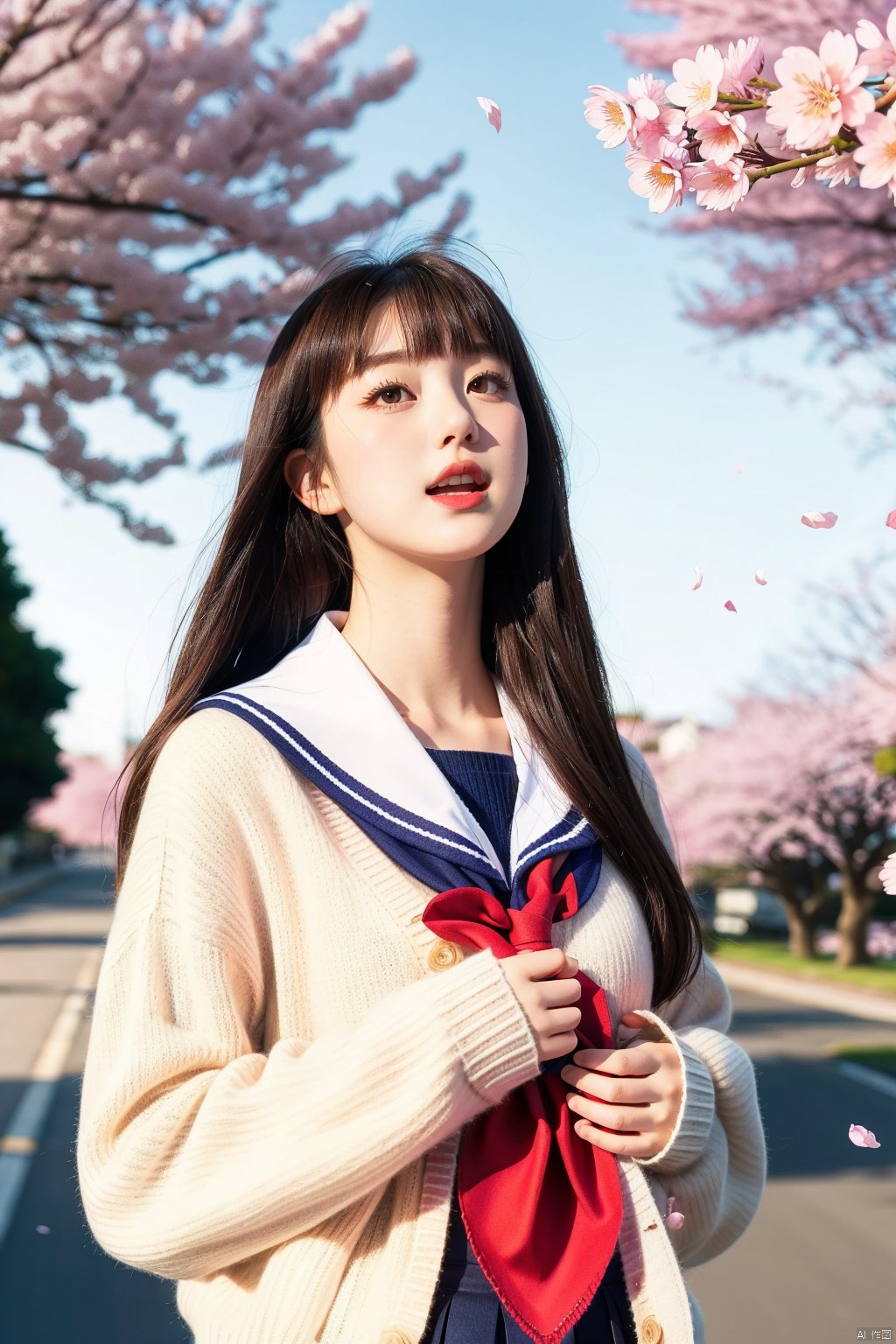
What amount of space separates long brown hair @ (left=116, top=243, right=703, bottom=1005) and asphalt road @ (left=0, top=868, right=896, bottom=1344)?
600mm

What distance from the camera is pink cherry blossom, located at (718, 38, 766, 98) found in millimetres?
1132

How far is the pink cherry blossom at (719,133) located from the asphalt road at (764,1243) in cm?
128

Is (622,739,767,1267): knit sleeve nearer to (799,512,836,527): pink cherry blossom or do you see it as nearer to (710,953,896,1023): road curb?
(799,512,836,527): pink cherry blossom

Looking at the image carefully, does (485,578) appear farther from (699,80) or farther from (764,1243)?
(764,1243)

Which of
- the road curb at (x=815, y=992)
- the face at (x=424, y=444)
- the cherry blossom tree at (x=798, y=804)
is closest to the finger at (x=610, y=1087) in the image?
the face at (x=424, y=444)

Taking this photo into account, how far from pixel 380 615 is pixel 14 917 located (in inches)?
1117

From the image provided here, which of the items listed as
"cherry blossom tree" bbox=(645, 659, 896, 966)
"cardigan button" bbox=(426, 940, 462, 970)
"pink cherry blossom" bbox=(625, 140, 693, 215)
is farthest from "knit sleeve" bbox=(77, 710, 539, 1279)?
"cherry blossom tree" bbox=(645, 659, 896, 966)

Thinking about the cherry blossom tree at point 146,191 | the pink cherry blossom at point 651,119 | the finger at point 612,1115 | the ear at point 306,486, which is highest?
the cherry blossom tree at point 146,191

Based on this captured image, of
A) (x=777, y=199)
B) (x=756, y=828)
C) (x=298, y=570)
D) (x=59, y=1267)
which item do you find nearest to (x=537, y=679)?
(x=298, y=570)

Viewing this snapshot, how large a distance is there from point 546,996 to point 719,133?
0.90 meters

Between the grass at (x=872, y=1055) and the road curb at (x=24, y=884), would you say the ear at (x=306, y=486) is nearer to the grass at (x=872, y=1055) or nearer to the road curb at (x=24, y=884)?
the grass at (x=872, y=1055)

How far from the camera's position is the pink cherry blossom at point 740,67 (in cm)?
113

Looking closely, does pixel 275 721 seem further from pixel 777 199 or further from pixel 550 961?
pixel 777 199

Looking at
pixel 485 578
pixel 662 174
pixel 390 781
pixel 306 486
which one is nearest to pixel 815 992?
pixel 485 578
